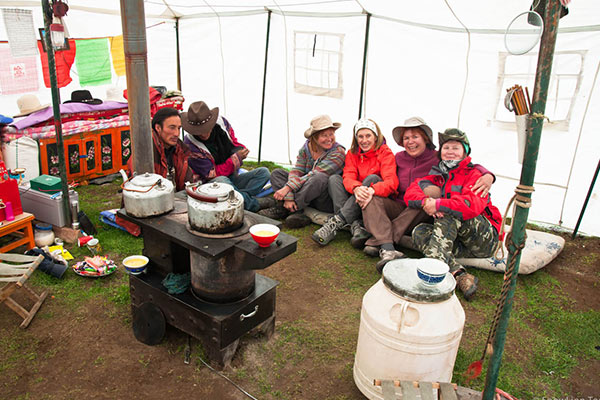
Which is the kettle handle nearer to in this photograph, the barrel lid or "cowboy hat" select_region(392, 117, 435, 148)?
the barrel lid

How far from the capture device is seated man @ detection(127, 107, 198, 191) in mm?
4336

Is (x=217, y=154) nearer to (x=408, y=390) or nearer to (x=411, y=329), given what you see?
(x=411, y=329)

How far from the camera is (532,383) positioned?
2787 millimetres

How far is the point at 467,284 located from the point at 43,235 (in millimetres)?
3935

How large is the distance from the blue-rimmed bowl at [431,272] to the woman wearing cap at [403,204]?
1.77m

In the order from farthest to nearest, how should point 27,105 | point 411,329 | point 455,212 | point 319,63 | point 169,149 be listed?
point 319,63 < point 27,105 < point 169,149 < point 455,212 < point 411,329

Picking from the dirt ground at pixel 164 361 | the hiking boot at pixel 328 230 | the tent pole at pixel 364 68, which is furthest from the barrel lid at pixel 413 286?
the tent pole at pixel 364 68

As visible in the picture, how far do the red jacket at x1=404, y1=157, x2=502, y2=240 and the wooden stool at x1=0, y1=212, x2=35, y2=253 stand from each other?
350cm

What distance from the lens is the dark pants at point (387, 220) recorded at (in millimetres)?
4219

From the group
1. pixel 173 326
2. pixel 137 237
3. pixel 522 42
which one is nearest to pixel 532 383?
pixel 522 42

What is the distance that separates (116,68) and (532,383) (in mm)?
6760

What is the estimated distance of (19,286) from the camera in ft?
9.67

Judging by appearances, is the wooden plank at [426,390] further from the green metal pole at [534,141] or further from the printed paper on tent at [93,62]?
the printed paper on tent at [93,62]

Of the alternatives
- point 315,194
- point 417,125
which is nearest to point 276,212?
point 315,194
